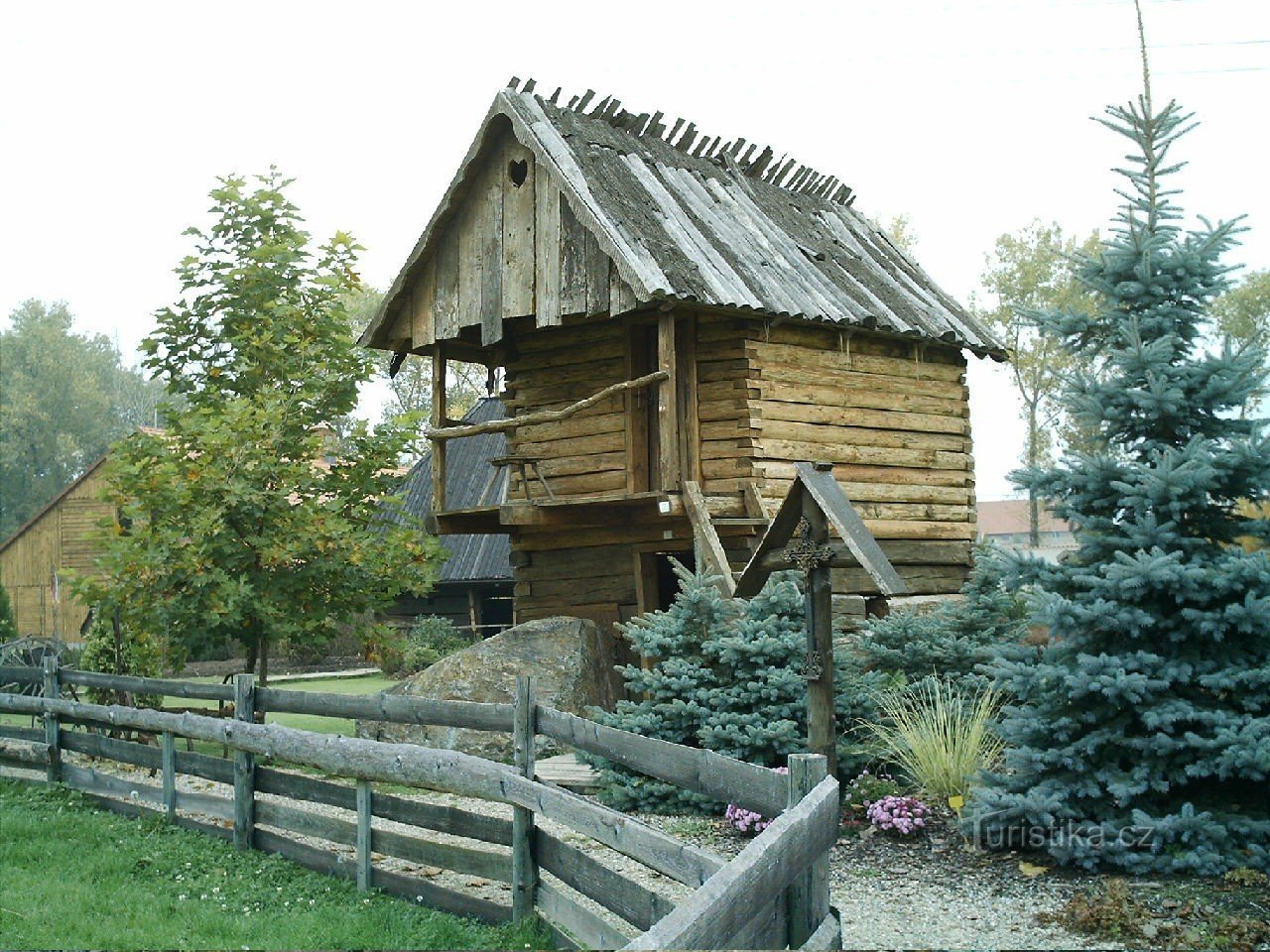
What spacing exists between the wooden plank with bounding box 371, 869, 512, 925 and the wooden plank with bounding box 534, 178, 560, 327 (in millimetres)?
8301

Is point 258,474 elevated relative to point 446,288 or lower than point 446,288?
lower

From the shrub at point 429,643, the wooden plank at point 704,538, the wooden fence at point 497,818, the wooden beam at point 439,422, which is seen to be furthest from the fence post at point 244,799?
the shrub at point 429,643

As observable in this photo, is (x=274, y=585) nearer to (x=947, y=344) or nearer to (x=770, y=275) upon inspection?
(x=770, y=275)

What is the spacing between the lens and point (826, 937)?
4.83 meters

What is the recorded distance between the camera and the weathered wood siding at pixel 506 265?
15.3 meters

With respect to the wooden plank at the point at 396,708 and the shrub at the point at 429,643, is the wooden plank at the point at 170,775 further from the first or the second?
the shrub at the point at 429,643

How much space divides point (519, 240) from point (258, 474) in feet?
14.1

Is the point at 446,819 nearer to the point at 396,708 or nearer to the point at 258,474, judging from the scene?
the point at 396,708

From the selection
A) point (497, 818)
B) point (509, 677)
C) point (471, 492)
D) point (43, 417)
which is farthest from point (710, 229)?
point (43, 417)

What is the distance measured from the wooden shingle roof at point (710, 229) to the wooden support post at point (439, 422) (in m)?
0.91

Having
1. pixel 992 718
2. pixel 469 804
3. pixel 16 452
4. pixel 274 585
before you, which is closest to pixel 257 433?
pixel 274 585

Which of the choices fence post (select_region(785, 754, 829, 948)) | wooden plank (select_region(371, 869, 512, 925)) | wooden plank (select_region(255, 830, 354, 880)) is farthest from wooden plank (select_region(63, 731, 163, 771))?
fence post (select_region(785, 754, 829, 948))

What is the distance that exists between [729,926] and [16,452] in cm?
6604

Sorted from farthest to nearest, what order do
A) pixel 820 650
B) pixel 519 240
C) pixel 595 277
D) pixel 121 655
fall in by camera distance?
1. pixel 519 240
2. pixel 121 655
3. pixel 595 277
4. pixel 820 650
